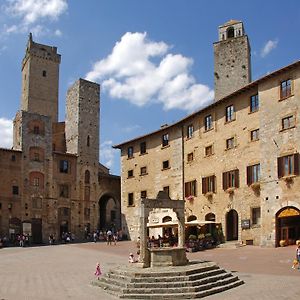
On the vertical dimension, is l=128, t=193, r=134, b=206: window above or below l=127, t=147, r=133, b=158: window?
below

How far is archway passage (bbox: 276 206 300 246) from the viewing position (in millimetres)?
33594

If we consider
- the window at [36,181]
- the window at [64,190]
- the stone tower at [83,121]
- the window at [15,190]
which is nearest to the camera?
the window at [15,190]

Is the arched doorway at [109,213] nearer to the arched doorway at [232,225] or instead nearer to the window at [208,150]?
the window at [208,150]

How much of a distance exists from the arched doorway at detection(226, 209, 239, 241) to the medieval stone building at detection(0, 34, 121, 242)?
21.0 m

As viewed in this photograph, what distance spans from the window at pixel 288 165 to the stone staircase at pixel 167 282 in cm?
1382

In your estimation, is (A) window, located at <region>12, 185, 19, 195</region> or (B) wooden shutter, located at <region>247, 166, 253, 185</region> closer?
(B) wooden shutter, located at <region>247, 166, 253, 185</region>

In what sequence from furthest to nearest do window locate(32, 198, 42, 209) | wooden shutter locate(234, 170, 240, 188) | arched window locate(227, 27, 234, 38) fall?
1. arched window locate(227, 27, 234, 38)
2. window locate(32, 198, 42, 209)
3. wooden shutter locate(234, 170, 240, 188)

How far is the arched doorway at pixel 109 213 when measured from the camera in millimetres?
64556

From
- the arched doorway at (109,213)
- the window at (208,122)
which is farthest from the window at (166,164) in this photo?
the arched doorway at (109,213)

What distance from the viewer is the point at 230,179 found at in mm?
39312

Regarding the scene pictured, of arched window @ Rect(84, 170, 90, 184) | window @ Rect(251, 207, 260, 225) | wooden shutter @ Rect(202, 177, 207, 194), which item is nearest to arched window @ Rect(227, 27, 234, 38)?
wooden shutter @ Rect(202, 177, 207, 194)

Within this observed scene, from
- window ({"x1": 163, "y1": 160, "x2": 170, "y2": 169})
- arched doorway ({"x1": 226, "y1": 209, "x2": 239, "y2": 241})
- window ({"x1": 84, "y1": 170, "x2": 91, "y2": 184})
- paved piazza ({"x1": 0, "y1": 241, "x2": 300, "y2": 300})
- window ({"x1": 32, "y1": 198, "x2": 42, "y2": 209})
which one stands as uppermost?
window ({"x1": 163, "y1": 160, "x2": 170, "y2": 169})

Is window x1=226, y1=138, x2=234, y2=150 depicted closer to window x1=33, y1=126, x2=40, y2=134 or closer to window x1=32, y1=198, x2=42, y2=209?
window x1=32, y1=198, x2=42, y2=209

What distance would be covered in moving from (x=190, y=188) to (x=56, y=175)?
17527 mm
